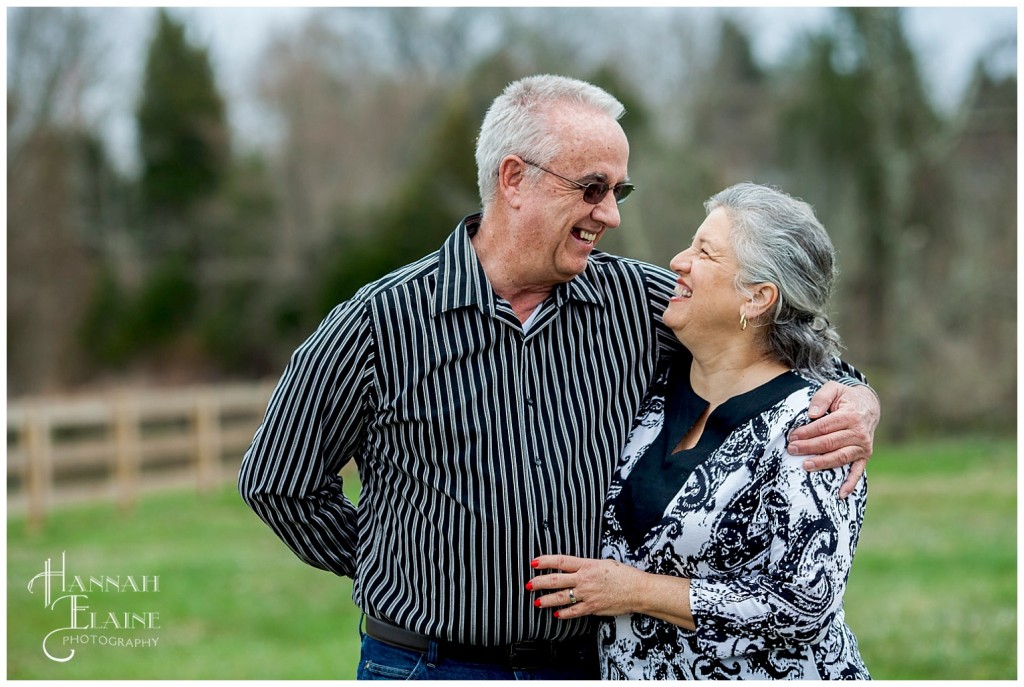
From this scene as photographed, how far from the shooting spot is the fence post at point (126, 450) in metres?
11.6

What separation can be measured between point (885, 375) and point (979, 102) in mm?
4366

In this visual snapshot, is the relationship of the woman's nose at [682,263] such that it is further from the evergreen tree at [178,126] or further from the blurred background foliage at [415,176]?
the evergreen tree at [178,126]

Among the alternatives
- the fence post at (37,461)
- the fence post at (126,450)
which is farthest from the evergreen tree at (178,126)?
the fence post at (37,461)

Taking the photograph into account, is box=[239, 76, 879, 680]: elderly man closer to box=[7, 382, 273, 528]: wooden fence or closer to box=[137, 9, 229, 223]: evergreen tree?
box=[7, 382, 273, 528]: wooden fence

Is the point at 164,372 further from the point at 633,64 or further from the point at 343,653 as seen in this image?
the point at 343,653

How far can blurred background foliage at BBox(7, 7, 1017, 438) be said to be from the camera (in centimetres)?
1627

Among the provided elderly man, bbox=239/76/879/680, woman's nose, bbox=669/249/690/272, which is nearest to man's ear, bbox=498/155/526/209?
elderly man, bbox=239/76/879/680

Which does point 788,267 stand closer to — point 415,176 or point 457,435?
point 457,435

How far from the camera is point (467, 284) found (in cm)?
247

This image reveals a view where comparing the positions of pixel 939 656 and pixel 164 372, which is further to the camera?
pixel 164 372

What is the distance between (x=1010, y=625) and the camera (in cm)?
599

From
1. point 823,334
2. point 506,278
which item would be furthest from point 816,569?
point 506,278

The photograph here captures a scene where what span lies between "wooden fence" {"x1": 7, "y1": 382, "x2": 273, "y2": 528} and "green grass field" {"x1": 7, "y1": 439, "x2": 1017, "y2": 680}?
485 mm

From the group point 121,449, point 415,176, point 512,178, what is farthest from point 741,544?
point 415,176
